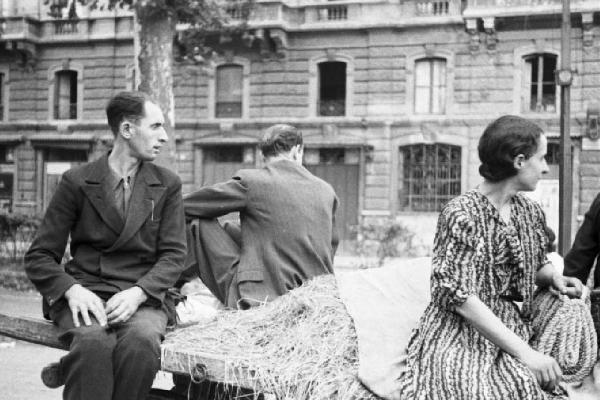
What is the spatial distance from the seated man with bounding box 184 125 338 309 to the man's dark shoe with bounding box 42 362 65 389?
112 centimetres

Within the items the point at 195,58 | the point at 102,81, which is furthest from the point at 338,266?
the point at 102,81

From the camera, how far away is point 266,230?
4.79 m

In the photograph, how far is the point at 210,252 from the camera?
4.65 metres

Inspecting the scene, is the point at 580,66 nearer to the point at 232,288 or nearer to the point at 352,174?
the point at 352,174

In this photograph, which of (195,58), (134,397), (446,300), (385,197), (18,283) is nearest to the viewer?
(446,300)

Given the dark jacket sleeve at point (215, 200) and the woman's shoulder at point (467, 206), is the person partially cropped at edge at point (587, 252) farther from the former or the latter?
the dark jacket sleeve at point (215, 200)

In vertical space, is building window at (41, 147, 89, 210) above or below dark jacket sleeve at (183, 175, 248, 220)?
above

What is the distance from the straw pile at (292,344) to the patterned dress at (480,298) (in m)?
0.31

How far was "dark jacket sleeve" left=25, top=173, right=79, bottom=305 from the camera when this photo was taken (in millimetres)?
3873

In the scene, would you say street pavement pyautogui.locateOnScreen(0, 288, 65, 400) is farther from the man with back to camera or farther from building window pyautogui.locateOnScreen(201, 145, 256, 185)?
building window pyautogui.locateOnScreen(201, 145, 256, 185)

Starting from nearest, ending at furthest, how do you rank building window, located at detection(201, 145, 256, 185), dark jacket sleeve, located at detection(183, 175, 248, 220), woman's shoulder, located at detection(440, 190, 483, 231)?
woman's shoulder, located at detection(440, 190, 483, 231) < dark jacket sleeve, located at detection(183, 175, 248, 220) < building window, located at detection(201, 145, 256, 185)

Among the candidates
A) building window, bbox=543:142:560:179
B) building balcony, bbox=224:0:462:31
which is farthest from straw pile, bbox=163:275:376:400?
building balcony, bbox=224:0:462:31

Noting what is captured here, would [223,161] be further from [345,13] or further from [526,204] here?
[526,204]

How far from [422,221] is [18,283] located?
13.6m
